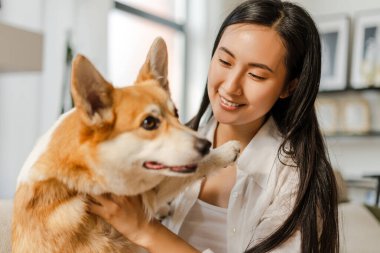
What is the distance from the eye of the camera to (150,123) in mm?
961

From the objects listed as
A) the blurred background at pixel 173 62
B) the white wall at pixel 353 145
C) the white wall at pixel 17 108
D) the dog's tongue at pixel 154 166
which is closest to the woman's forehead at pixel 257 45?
the dog's tongue at pixel 154 166

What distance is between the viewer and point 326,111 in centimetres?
445

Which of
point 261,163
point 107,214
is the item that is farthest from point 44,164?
point 261,163

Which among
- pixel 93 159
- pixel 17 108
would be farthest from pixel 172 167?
pixel 17 108

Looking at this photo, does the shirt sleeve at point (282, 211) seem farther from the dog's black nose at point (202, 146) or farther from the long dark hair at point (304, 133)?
the dog's black nose at point (202, 146)

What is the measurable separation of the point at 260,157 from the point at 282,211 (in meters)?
0.20

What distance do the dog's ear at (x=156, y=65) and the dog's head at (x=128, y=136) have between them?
0.47 feet

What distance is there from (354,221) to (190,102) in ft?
9.25

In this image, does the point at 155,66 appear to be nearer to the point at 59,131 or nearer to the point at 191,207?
the point at 59,131

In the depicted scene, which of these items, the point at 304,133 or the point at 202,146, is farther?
the point at 304,133

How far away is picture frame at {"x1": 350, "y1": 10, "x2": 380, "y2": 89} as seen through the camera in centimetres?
419

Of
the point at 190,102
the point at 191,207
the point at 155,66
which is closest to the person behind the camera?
the point at 155,66

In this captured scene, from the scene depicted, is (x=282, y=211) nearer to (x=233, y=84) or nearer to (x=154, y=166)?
(x=233, y=84)

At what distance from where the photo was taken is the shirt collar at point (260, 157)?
55.1 inches
